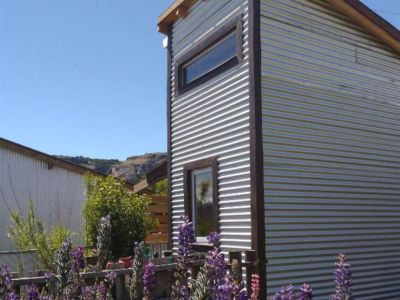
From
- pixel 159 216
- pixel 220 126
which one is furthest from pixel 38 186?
pixel 220 126

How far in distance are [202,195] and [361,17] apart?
4389 mm

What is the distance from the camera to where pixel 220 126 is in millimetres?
8102

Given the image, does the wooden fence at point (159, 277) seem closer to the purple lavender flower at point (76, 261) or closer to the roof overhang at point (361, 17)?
the purple lavender flower at point (76, 261)

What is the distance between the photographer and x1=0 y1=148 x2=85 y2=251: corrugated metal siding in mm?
18688

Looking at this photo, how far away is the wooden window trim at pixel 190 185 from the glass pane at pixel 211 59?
5.71 ft

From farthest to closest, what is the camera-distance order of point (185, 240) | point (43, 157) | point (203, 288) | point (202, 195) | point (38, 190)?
1. point (43, 157)
2. point (38, 190)
3. point (202, 195)
4. point (185, 240)
5. point (203, 288)

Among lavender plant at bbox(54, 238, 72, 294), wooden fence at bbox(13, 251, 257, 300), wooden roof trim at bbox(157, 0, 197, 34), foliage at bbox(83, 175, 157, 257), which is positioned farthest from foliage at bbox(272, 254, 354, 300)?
foliage at bbox(83, 175, 157, 257)

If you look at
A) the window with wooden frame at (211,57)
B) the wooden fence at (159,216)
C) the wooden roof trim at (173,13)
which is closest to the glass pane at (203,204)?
the window with wooden frame at (211,57)

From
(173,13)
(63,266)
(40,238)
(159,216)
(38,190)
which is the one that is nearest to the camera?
(63,266)

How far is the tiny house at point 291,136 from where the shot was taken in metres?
7.28

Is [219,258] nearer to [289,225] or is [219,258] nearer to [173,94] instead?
[289,225]

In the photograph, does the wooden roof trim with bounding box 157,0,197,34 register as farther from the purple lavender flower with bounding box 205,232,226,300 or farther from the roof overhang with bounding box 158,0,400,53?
the purple lavender flower with bounding box 205,232,226,300

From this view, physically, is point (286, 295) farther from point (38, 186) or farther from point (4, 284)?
point (38, 186)

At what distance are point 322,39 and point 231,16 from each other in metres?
1.70
